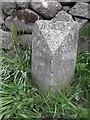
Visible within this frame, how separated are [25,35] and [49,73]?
0.84 meters

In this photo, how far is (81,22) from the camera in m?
3.89

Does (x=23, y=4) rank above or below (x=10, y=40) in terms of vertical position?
above

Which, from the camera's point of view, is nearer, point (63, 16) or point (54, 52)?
point (54, 52)

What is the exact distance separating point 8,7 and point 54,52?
3.42 feet

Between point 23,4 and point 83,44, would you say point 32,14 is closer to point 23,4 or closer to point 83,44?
point 23,4

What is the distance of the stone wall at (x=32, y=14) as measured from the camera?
3.87 metres

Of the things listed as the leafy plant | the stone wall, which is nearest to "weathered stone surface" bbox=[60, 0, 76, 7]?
the stone wall

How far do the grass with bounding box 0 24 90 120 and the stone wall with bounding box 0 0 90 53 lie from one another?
0.82 ft

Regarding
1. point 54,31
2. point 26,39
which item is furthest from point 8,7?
point 54,31

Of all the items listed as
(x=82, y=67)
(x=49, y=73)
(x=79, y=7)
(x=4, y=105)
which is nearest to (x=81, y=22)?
(x=79, y=7)

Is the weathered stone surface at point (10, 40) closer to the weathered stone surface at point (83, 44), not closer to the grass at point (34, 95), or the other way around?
the grass at point (34, 95)

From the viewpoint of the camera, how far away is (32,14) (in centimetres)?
394

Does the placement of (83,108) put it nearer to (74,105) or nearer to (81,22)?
(74,105)

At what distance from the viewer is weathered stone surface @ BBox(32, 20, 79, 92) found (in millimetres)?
3318
